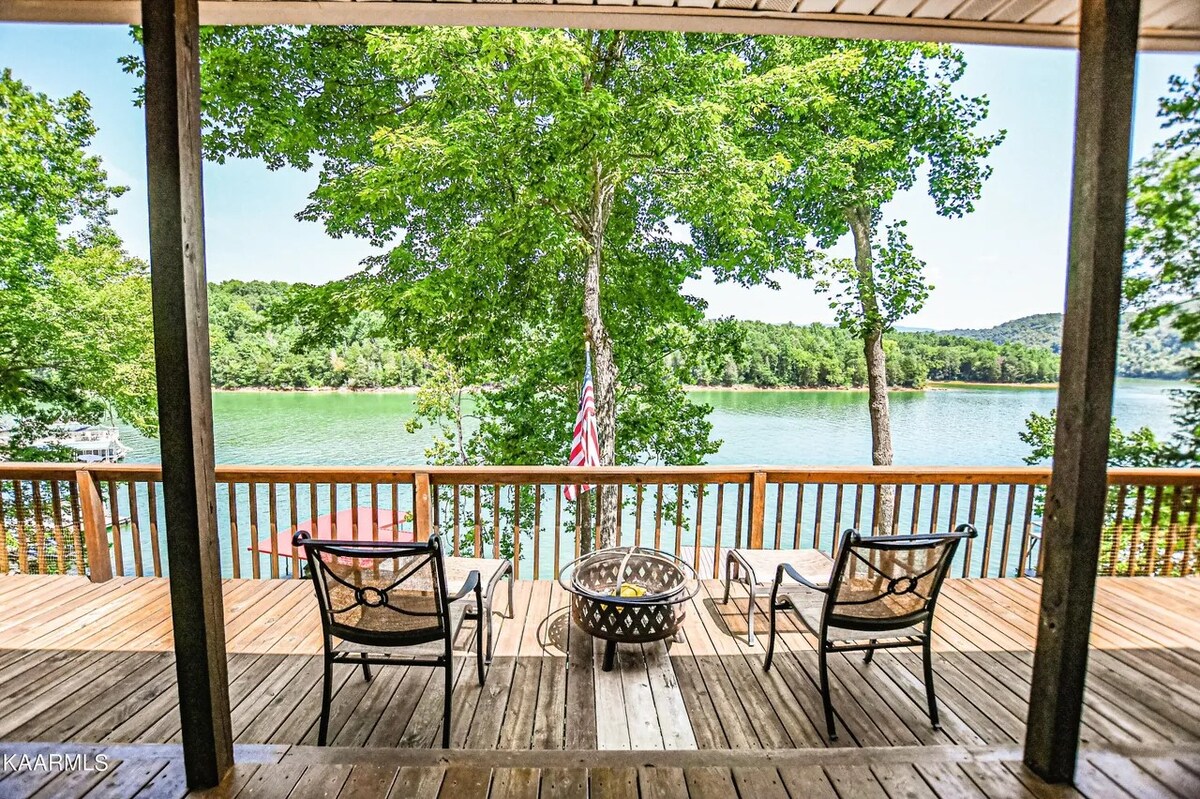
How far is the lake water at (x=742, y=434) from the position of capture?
18094mm

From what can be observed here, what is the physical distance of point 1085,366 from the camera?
1.65m

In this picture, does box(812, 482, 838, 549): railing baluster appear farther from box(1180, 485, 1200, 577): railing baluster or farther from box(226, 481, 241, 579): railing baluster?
box(226, 481, 241, 579): railing baluster

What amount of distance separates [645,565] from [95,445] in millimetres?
15114

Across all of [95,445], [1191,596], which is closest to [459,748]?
[1191,596]

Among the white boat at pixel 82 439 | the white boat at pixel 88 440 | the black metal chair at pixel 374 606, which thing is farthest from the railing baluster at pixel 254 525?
the white boat at pixel 88 440

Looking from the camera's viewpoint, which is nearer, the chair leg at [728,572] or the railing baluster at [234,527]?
the chair leg at [728,572]

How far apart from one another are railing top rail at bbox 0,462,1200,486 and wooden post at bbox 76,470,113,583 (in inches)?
2.8

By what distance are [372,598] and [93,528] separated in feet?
9.04

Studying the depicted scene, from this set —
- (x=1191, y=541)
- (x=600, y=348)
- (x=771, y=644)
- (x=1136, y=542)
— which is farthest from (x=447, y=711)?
(x=600, y=348)

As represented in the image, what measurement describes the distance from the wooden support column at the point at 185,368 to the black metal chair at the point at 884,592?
2267 millimetres

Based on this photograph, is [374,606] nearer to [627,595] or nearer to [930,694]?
[627,595]

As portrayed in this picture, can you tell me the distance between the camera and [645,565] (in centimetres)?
304

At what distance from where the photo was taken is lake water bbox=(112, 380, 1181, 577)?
18.1 m

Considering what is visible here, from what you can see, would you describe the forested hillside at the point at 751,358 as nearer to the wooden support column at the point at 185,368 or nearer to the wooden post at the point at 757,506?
the wooden post at the point at 757,506
